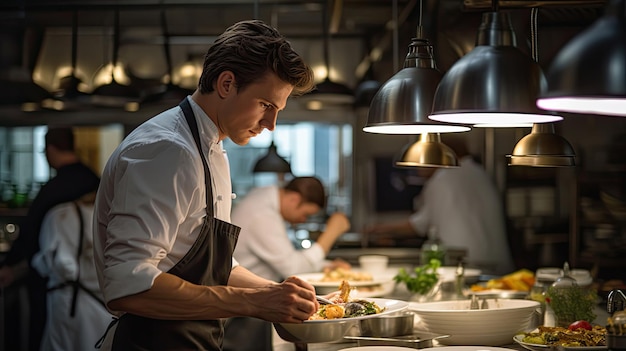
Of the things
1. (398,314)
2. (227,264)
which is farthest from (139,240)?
(398,314)

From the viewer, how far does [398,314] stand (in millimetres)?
3004

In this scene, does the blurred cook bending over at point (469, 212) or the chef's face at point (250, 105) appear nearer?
the chef's face at point (250, 105)

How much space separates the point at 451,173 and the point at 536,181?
2.20 ft

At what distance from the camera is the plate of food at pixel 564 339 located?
2.45 metres

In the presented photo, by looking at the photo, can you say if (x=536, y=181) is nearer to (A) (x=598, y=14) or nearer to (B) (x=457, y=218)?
(B) (x=457, y=218)

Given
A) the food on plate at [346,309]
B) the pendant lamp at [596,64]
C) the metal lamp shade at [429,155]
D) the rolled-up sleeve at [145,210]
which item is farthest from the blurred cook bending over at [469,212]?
the pendant lamp at [596,64]

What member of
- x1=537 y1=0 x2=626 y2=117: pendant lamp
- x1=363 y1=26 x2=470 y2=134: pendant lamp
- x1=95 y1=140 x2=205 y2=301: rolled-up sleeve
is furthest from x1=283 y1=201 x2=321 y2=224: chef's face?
x1=537 y1=0 x2=626 y2=117: pendant lamp

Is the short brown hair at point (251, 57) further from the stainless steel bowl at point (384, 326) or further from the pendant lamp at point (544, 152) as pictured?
the pendant lamp at point (544, 152)

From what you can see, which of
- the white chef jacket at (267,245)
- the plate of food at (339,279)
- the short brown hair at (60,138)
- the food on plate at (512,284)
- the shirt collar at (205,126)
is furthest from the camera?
the short brown hair at (60,138)

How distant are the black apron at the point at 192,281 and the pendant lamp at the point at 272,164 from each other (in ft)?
11.1

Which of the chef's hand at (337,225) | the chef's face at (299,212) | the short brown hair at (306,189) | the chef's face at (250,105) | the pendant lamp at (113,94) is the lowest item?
the chef's hand at (337,225)

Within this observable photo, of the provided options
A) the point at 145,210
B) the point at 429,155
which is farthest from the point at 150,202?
the point at 429,155

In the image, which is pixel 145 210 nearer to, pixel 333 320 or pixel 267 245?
pixel 333 320

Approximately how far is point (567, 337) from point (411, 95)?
82cm
